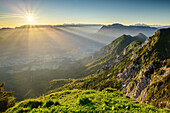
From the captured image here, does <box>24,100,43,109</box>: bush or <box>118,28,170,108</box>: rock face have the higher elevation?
<box>24,100,43,109</box>: bush

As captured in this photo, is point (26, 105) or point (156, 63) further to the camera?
point (156, 63)

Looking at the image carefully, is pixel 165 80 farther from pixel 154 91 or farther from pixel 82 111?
pixel 82 111

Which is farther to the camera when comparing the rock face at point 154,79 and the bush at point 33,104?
the rock face at point 154,79

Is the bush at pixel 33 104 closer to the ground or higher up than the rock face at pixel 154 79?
higher up

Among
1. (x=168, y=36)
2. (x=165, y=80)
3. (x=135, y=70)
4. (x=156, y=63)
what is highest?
(x=168, y=36)

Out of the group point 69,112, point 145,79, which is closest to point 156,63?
point 145,79

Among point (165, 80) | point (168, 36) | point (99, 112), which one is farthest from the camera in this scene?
point (168, 36)

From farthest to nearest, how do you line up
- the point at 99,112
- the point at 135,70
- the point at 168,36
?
the point at 135,70 < the point at 168,36 < the point at 99,112

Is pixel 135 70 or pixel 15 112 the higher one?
pixel 15 112

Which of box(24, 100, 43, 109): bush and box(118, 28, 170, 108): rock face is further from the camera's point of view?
box(118, 28, 170, 108): rock face

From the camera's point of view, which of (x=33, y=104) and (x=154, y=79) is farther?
(x=154, y=79)

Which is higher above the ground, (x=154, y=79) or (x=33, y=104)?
(x=33, y=104)
